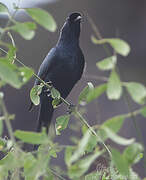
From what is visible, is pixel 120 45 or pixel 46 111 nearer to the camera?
pixel 120 45

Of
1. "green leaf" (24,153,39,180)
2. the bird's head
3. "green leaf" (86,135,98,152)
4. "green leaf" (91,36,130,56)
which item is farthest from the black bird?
"green leaf" (91,36,130,56)

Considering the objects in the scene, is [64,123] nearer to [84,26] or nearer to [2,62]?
[2,62]

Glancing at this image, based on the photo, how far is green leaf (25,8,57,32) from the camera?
0.67 meters

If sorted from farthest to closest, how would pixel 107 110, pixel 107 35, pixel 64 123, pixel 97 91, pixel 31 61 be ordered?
pixel 107 35 → pixel 31 61 → pixel 107 110 → pixel 64 123 → pixel 97 91

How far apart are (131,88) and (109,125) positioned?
53 mm

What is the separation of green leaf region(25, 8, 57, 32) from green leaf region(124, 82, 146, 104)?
0.46 feet

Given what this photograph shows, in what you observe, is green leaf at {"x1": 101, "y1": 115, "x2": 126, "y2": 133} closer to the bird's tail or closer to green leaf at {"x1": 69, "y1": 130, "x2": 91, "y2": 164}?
green leaf at {"x1": 69, "y1": 130, "x2": 91, "y2": 164}

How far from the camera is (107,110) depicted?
461 centimetres

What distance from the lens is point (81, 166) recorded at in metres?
0.60

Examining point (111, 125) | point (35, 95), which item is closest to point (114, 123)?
point (111, 125)

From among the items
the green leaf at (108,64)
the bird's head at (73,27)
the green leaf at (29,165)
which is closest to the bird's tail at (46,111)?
the bird's head at (73,27)

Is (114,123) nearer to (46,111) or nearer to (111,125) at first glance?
(111,125)

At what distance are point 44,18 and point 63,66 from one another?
1680mm

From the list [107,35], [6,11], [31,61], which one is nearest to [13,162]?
[6,11]
